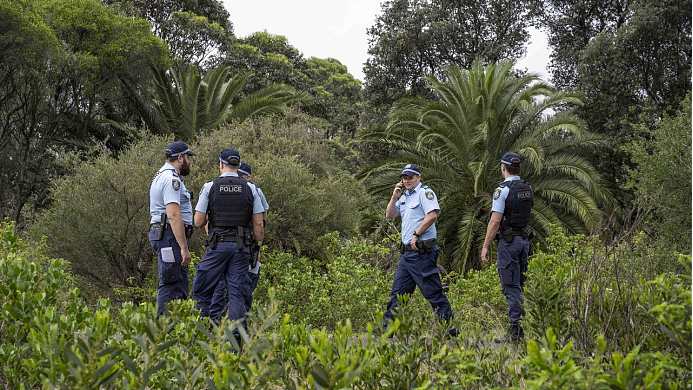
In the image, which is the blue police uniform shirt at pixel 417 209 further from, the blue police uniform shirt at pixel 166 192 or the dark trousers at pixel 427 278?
the blue police uniform shirt at pixel 166 192

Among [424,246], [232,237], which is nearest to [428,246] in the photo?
[424,246]

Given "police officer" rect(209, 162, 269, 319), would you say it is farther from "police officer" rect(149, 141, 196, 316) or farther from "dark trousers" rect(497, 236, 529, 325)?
"dark trousers" rect(497, 236, 529, 325)

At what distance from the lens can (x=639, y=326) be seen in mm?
2730

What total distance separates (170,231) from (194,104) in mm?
10858

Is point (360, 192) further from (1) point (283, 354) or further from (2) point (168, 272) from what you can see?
(1) point (283, 354)

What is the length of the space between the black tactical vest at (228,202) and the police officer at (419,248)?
5.29 feet

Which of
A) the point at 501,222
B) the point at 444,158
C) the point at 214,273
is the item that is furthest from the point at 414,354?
the point at 444,158

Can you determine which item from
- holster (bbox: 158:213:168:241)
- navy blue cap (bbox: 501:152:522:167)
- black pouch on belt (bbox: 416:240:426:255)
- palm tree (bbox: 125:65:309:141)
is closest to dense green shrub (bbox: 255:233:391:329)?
black pouch on belt (bbox: 416:240:426:255)

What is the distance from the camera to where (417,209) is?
5.53 m

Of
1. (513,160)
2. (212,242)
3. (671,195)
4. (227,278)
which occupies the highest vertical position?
(513,160)

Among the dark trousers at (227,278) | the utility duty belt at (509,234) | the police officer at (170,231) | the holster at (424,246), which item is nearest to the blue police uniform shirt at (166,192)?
the police officer at (170,231)

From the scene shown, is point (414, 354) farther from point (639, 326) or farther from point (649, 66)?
point (649, 66)

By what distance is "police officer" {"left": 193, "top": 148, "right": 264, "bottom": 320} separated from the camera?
4.95 meters

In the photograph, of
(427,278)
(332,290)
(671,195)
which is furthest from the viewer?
(332,290)
